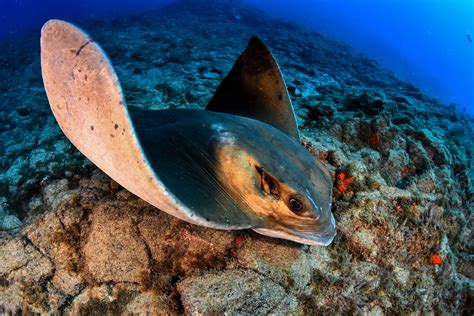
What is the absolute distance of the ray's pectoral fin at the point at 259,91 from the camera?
3.56 metres

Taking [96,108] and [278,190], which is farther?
[278,190]

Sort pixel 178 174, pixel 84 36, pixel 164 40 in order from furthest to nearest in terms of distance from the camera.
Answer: pixel 164 40, pixel 178 174, pixel 84 36

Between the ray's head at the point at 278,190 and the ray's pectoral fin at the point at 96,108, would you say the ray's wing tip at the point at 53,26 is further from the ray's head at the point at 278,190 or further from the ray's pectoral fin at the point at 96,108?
the ray's head at the point at 278,190

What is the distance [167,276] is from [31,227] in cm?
148

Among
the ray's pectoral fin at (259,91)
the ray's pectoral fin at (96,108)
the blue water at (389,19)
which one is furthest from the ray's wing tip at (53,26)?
the blue water at (389,19)

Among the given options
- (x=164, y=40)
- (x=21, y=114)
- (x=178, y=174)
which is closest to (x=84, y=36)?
(x=178, y=174)

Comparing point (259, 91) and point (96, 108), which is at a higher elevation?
point (96, 108)

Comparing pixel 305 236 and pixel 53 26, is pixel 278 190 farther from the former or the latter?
pixel 53 26

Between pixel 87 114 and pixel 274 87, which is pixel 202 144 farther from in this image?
pixel 274 87

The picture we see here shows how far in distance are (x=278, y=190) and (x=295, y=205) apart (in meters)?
0.16

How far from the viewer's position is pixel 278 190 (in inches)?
88.0

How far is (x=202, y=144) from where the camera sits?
2518mm

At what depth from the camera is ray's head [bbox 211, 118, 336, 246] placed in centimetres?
221

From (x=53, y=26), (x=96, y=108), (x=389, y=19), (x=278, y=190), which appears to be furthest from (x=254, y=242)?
(x=389, y=19)
